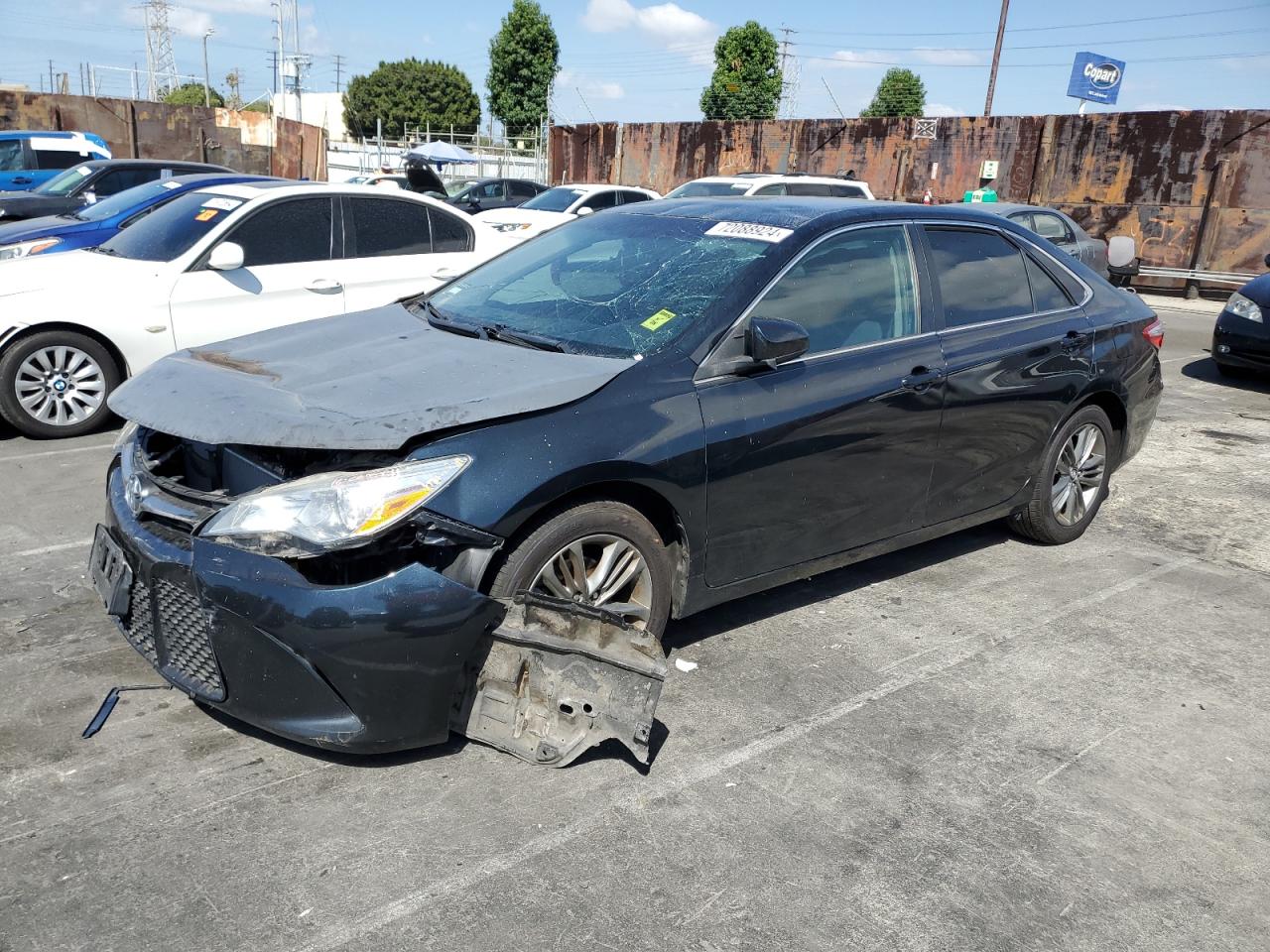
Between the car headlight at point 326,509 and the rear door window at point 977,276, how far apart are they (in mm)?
2561

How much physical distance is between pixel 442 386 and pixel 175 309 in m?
4.43

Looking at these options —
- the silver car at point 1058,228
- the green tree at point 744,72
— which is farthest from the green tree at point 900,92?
the silver car at point 1058,228

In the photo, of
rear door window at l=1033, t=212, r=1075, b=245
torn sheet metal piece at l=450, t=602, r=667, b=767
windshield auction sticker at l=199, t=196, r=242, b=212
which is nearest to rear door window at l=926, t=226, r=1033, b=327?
torn sheet metal piece at l=450, t=602, r=667, b=767

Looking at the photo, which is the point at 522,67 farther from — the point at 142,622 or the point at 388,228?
the point at 142,622

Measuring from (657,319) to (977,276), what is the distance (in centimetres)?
176

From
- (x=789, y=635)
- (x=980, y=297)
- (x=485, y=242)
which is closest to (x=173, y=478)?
(x=789, y=635)

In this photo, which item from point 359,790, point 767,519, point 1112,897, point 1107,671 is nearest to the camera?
point 1112,897

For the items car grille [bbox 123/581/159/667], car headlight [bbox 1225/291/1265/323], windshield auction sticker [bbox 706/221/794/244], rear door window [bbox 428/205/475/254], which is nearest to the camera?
car grille [bbox 123/581/159/667]

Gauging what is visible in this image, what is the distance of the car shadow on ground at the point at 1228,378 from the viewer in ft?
34.8

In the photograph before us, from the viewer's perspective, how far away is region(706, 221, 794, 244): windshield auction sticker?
409 centimetres

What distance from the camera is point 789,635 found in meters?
4.27

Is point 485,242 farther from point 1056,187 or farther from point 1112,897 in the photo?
point 1056,187

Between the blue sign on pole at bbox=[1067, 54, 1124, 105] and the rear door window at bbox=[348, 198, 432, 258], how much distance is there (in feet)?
99.9

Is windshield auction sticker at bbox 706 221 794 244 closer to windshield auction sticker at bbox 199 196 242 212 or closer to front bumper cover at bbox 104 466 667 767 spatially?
front bumper cover at bbox 104 466 667 767
